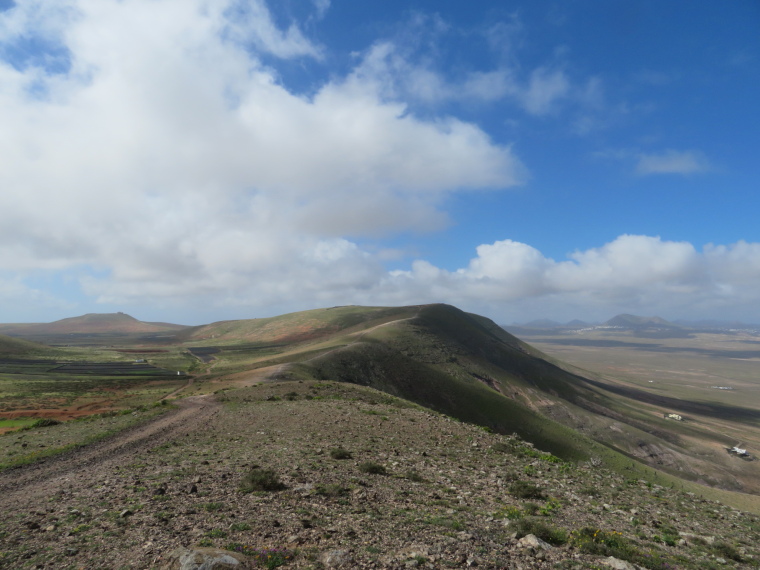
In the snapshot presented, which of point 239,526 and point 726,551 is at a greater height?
point 239,526

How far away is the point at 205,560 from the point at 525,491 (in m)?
14.2

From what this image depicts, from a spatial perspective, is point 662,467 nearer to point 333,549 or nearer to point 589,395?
point 589,395

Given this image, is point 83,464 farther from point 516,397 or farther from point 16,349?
point 16,349

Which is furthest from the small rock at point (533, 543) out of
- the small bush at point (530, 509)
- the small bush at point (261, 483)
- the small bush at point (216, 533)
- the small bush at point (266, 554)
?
the small bush at point (261, 483)

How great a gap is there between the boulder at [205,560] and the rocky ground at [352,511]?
29 centimetres

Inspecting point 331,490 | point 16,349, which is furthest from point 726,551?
point 16,349

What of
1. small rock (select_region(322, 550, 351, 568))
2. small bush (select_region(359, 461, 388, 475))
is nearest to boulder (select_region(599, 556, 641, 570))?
small rock (select_region(322, 550, 351, 568))

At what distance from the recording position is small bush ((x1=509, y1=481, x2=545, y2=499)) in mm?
17266

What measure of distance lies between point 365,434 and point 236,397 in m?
24.9

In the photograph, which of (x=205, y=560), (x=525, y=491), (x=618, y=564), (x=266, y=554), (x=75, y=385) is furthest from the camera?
(x=75, y=385)

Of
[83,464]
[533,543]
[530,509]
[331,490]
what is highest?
[331,490]

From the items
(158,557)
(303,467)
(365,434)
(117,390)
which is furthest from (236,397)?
(117,390)

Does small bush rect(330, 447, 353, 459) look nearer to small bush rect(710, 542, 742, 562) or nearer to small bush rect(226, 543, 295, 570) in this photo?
small bush rect(226, 543, 295, 570)

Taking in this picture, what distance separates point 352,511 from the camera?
13.7 m
